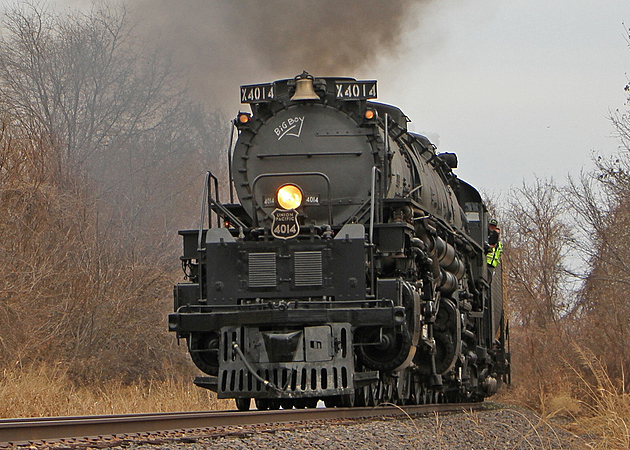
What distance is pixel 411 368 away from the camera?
10070 millimetres

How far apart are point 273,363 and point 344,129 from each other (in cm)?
287

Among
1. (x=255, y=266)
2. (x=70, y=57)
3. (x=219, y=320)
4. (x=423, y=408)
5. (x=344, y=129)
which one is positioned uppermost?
(x=70, y=57)

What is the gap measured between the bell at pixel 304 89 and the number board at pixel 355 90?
28 centimetres

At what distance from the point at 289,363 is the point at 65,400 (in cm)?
499

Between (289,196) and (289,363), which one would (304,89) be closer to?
(289,196)

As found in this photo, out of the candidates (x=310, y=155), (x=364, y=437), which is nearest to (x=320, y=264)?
(x=310, y=155)

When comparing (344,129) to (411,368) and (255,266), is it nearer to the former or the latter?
(255,266)

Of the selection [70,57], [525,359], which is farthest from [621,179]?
[70,57]

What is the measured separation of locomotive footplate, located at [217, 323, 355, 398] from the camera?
8180mm

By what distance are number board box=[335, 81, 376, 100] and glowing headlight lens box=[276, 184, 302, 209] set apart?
1236mm

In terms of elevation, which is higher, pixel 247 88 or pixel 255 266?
pixel 247 88

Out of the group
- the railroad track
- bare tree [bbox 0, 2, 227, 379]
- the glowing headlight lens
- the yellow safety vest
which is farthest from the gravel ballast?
bare tree [bbox 0, 2, 227, 379]

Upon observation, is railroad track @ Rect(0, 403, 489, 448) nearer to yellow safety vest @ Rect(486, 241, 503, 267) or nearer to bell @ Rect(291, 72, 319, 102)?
bell @ Rect(291, 72, 319, 102)

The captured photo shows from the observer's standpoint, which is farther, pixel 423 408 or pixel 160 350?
pixel 160 350
